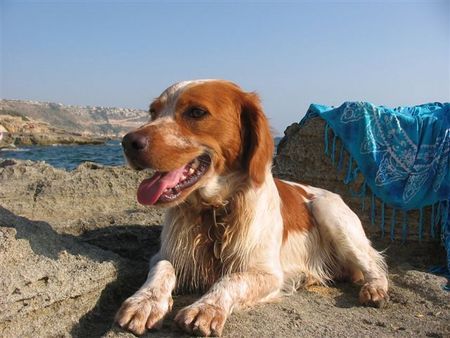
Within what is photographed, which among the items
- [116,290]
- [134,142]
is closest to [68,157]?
[116,290]

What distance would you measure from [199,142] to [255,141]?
44cm

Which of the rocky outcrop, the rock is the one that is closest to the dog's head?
Result: the rock

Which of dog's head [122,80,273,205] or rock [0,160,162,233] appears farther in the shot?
rock [0,160,162,233]

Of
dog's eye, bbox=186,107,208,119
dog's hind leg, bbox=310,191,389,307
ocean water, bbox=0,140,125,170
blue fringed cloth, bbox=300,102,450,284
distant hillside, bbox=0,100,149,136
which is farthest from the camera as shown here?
distant hillside, bbox=0,100,149,136

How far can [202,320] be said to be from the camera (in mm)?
2484

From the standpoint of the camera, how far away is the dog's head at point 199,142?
2.85 metres

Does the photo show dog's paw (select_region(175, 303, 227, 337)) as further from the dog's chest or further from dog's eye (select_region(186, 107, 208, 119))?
dog's eye (select_region(186, 107, 208, 119))

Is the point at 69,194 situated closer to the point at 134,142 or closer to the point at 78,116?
the point at 134,142

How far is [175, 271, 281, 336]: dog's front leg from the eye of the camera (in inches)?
97.9

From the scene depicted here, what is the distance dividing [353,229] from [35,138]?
5150 centimetres

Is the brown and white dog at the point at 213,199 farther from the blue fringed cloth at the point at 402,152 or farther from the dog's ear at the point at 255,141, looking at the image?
the blue fringed cloth at the point at 402,152

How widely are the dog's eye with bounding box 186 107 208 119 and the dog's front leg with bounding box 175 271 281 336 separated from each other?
3.50 feet

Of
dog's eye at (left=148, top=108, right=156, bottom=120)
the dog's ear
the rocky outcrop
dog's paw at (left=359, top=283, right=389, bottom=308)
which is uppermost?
dog's eye at (left=148, top=108, right=156, bottom=120)

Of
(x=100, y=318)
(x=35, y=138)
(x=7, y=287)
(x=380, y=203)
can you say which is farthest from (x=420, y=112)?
(x=35, y=138)
